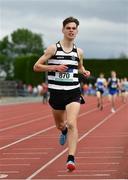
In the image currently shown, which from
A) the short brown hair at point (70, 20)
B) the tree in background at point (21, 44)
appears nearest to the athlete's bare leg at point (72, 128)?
the short brown hair at point (70, 20)

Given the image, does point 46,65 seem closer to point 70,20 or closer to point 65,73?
point 65,73

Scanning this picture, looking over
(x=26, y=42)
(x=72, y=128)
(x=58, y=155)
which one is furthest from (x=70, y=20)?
(x=26, y=42)

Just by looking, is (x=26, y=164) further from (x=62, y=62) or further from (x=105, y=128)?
(x=105, y=128)

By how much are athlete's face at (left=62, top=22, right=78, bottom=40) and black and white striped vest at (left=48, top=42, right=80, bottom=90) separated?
0.22 metres

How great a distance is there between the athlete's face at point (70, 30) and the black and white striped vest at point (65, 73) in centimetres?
22

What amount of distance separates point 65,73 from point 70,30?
60 centimetres

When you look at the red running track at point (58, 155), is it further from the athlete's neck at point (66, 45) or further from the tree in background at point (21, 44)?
the tree in background at point (21, 44)

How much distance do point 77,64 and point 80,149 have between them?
3903 millimetres

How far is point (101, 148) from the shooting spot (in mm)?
12406

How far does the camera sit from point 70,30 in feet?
27.7

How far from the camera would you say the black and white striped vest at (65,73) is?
8.61m

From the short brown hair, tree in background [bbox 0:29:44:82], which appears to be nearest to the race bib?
the short brown hair

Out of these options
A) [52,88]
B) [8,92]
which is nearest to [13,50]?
[8,92]

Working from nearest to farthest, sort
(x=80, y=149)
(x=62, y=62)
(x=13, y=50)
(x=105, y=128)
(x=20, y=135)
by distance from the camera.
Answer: (x=62, y=62)
(x=80, y=149)
(x=20, y=135)
(x=105, y=128)
(x=13, y=50)
